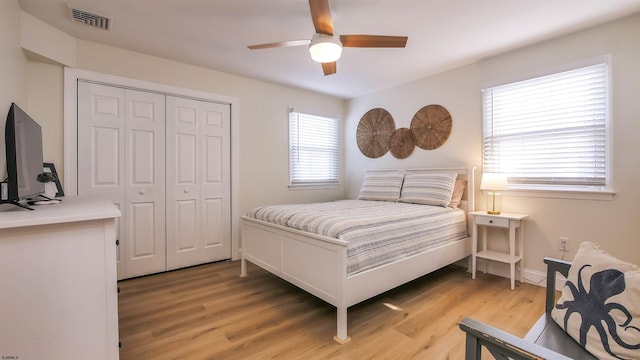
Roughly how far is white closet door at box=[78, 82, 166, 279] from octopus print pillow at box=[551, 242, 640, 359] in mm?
3451

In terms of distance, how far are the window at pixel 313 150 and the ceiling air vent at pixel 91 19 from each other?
7.40ft

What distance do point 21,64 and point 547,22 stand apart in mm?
4339

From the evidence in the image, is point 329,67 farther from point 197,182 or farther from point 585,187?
point 585,187

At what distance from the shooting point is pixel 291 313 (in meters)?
2.25

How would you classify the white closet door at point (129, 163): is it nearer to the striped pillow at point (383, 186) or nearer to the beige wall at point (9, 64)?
the beige wall at point (9, 64)

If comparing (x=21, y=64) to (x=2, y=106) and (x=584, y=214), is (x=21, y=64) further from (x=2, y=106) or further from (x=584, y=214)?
(x=584, y=214)

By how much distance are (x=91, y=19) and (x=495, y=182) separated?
12.8 ft

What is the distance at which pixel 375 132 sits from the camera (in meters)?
4.39

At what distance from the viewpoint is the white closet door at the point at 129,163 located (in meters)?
2.78

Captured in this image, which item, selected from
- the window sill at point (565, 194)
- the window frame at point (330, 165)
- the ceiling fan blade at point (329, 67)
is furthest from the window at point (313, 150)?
the window sill at point (565, 194)

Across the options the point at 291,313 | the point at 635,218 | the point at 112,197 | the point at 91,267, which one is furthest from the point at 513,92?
the point at 112,197

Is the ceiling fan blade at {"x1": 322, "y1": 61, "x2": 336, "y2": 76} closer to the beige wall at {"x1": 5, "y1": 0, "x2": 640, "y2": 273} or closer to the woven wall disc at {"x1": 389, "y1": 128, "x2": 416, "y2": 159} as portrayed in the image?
the beige wall at {"x1": 5, "y1": 0, "x2": 640, "y2": 273}

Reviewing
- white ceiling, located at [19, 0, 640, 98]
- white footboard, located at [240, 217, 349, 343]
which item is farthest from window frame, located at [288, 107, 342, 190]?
white footboard, located at [240, 217, 349, 343]

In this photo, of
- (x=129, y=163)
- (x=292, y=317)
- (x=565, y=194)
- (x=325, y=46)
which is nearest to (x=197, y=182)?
(x=129, y=163)
